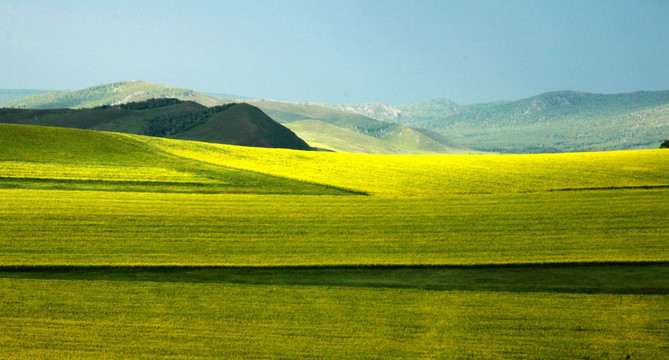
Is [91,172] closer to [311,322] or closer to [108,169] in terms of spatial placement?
[108,169]

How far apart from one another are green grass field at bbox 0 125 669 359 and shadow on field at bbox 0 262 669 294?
0.37 ft

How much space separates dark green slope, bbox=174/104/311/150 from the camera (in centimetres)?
16450

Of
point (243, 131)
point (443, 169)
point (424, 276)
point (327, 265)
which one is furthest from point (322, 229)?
point (243, 131)

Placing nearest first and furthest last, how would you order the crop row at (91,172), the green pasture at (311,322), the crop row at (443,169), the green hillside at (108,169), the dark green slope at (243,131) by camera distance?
the green pasture at (311,322), the green hillside at (108,169), the crop row at (91,172), the crop row at (443,169), the dark green slope at (243,131)

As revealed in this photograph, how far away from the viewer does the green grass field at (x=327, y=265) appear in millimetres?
18484

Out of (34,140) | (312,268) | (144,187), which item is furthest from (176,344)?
(34,140)

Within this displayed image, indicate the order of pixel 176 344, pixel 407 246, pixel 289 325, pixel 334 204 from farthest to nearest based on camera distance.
Result: pixel 334 204 → pixel 407 246 → pixel 289 325 → pixel 176 344

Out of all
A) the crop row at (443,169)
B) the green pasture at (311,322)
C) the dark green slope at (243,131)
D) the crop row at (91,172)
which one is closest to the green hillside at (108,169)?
the crop row at (91,172)

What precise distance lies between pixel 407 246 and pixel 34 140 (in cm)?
4364

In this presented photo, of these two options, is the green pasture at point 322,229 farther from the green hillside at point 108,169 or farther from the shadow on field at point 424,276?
the green hillside at point 108,169

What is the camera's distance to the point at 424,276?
25.4 metres

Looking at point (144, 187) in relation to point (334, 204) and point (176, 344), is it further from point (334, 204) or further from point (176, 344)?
point (176, 344)

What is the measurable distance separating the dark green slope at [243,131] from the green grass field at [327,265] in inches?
4600

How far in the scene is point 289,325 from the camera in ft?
64.1
